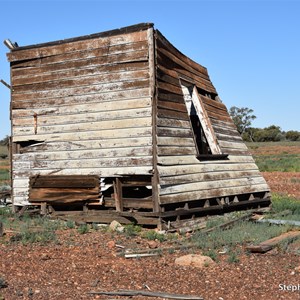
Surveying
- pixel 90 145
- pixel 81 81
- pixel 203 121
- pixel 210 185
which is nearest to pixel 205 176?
pixel 210 185

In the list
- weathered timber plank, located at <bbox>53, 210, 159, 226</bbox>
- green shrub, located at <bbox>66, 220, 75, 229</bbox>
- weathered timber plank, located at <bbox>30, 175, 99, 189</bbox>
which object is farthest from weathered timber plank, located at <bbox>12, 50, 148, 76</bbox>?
green shrub, located at <bbox>66, 220, 75, 229</bbox>

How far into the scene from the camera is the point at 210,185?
11.7 metres

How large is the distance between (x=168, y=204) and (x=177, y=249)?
220 cm

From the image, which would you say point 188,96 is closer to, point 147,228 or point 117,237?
point 147,228

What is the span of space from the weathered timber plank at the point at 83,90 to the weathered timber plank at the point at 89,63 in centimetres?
47

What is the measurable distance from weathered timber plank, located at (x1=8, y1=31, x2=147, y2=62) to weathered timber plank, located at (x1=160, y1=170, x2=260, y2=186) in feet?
10.8

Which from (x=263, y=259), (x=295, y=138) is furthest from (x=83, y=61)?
(x=295, y=138)

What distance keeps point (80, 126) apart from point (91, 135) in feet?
1.42

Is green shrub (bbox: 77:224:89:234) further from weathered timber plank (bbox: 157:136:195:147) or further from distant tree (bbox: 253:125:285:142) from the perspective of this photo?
distant tree (bbox: 253:125:285:142)

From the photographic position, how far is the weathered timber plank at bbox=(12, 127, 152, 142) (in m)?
10.5

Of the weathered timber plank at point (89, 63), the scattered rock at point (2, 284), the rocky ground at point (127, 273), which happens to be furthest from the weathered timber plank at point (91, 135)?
the scattered rock at point (2, 284)

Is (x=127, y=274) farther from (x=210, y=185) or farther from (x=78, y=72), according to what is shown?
(x=78, y=72)

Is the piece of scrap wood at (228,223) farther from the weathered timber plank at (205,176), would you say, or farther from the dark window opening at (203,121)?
the dark window opening at (203,121)

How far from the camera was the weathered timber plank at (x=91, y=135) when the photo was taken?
34.5 ft
